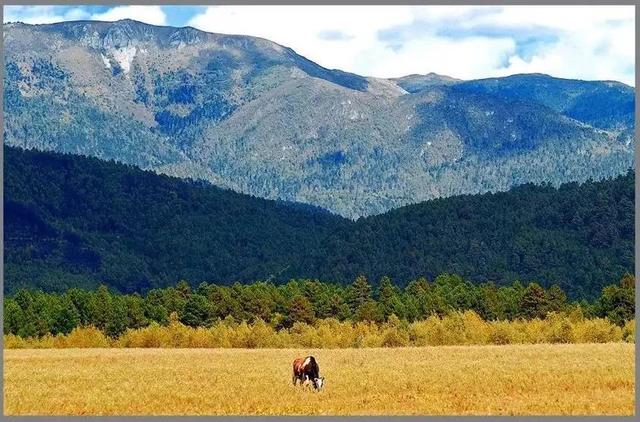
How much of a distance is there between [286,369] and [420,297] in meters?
52.1

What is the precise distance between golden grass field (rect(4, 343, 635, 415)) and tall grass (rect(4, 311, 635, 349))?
14.2 meters

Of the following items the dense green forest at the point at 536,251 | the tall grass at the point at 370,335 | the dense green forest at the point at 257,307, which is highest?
the dense green forest at the point at 536,251

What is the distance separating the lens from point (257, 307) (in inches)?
3743

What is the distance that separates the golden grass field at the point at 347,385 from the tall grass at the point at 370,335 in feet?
46.5

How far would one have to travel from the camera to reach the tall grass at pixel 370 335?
233 feet

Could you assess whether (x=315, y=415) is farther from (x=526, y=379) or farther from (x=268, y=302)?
(x=268, y=302)

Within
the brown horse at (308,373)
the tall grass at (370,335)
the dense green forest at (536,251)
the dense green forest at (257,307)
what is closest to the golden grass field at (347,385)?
the brown horse at (308,373)

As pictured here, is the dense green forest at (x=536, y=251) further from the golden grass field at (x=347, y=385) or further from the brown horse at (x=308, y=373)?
the brown horse at (x=308, y=373)

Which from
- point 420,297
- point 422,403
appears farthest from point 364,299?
point 422,403

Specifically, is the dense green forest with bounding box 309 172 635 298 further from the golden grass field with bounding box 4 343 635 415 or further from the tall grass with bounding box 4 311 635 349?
the golden grass field with bounding box 4 343 635 415

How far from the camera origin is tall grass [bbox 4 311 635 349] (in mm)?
71000

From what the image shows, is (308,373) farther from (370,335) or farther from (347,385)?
(370,335)

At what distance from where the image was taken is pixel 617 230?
176m

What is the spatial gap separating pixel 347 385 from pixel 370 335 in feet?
115
